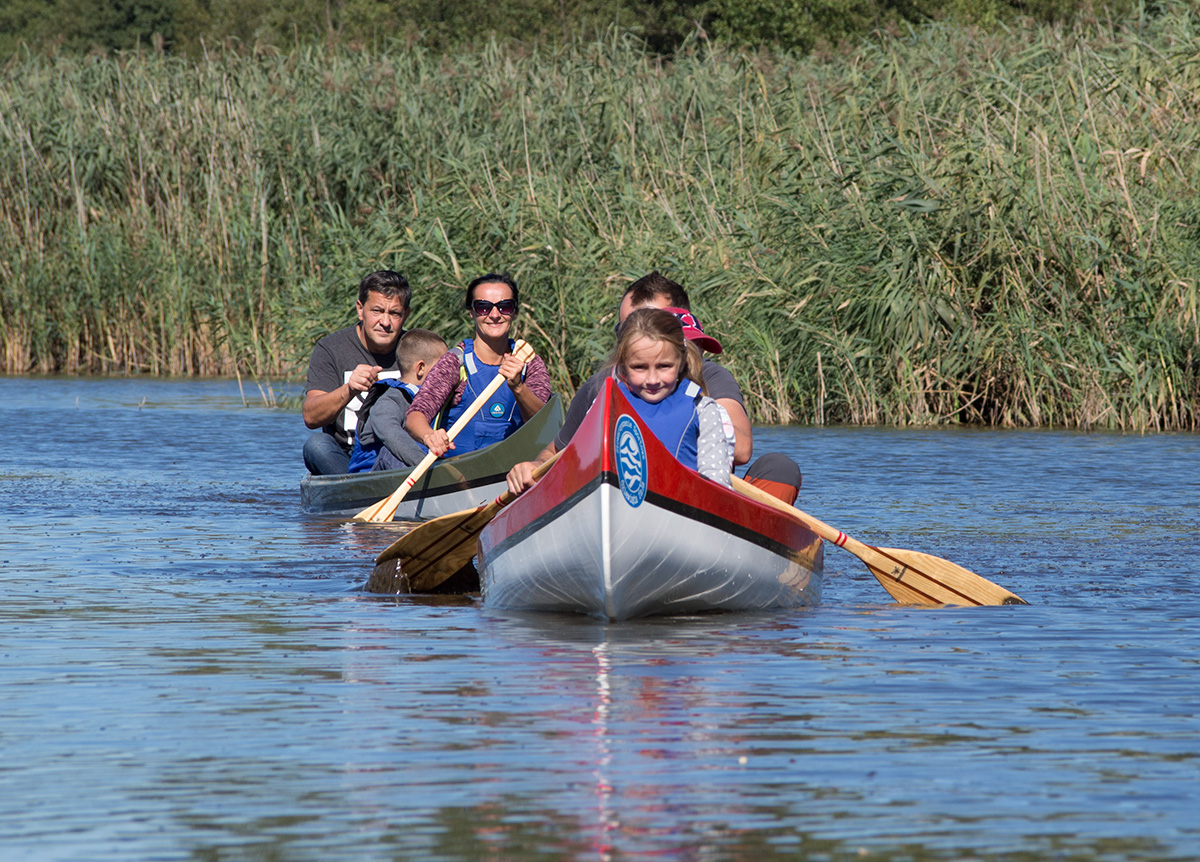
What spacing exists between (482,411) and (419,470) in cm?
44

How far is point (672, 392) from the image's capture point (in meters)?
6.07

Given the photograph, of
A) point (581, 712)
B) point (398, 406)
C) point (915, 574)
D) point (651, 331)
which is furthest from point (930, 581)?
point (398, 406)

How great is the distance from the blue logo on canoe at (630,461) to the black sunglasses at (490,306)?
2984 mm

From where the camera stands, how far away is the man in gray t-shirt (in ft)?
30.8

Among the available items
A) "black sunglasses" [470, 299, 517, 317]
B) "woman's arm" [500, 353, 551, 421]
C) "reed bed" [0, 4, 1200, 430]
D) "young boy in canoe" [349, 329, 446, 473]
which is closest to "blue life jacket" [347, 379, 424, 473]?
"young boy in canoe" [349, 329, 446, 473]

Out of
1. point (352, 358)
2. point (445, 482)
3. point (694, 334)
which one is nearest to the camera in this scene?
point (694, 334)

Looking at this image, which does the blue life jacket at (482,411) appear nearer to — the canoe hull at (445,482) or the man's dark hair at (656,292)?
the canoe hull at (445,482)

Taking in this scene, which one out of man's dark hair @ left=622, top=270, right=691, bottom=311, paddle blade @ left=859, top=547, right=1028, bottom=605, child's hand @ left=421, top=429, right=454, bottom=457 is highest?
man's dark hair @ left=622, top=270, right=691, bottom=311

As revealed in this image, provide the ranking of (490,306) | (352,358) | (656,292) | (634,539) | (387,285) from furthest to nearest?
(352,358)
(387,285)
(490,306)
(656,292)
(634,539)

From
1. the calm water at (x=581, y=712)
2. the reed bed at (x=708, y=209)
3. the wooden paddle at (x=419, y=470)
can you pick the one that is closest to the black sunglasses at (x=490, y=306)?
the wooden paddle at (x=419, y=470)

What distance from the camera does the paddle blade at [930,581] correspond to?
6398mm

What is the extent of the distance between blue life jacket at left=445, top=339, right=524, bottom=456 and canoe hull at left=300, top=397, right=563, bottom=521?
213mm

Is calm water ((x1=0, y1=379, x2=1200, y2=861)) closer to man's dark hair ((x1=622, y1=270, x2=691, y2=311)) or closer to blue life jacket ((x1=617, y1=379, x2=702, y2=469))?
blue life jacket ((x1=617, y1=379, x2=702, y2=469))

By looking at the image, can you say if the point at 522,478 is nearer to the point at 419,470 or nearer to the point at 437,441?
the point at 437,441
